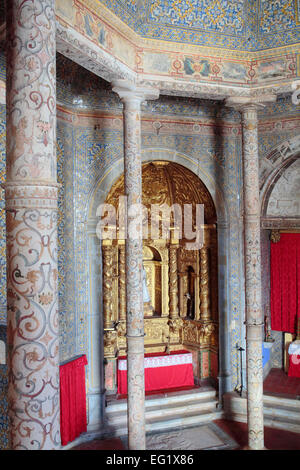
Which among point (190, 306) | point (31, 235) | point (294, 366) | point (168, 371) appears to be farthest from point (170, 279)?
point (31, 235)

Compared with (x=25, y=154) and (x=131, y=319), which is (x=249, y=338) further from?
(x=25, y=154)

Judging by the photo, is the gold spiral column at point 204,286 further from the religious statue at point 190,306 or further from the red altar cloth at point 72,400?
the red altar cloth at point 72,400

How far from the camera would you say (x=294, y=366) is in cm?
1142

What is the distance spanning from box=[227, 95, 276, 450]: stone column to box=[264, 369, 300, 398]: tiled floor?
2.20 meters

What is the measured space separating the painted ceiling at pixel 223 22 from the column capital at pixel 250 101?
0.91 m

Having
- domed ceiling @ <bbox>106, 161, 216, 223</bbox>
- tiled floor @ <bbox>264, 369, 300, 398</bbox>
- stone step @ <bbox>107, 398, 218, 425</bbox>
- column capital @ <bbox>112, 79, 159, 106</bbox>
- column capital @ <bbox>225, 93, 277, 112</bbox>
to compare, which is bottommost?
stone step @ <bbox>107, 398, 218, 425</bbox>

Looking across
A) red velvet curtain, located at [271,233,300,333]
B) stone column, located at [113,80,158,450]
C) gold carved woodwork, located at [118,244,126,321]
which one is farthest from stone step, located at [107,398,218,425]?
red velvet curtain, located at [271,233,300,333]

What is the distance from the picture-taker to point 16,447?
126 inches

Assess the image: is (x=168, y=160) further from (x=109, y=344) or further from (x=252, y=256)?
(x=109, y=344)

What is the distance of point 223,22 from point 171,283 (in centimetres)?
649

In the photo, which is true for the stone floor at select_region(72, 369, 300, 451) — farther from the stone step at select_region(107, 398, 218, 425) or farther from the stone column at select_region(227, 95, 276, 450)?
the stone column at select_region(227, 95, 276, 450)

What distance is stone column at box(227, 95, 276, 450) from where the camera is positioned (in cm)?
827

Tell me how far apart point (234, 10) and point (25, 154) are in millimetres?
6587

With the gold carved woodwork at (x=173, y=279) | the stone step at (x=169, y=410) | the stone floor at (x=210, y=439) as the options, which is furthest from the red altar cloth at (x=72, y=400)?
the gold carved woodwork at (x=173, y=279)
